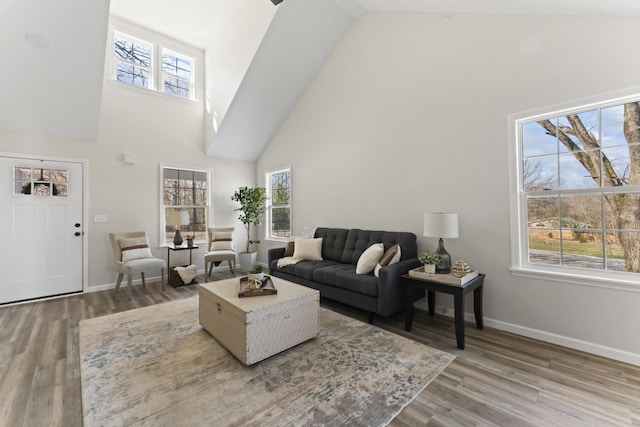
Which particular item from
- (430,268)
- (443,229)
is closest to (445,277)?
(430,268)

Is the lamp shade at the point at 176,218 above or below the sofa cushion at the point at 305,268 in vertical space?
above

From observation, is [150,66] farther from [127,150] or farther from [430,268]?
[430,268]

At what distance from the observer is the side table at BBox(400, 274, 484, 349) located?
98.1 inches

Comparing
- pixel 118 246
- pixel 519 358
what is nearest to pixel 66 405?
pixel 118 246

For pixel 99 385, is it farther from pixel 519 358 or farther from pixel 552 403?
pixel 519 358

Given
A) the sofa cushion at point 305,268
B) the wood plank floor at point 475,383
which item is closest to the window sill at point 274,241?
the sofa cushion at point 305,268

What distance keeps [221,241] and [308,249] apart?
200 centimetres

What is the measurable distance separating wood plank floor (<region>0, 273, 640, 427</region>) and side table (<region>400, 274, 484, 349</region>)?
0.39 ft

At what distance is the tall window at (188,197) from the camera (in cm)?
518

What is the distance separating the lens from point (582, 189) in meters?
2.51

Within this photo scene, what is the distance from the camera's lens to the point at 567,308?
250cm

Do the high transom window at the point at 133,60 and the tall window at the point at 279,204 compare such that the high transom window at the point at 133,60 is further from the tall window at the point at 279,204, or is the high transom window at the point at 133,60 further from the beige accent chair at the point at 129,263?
the tall window at the point at 279,204

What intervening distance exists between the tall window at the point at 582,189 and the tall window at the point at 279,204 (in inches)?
148

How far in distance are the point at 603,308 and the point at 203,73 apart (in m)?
6.67
